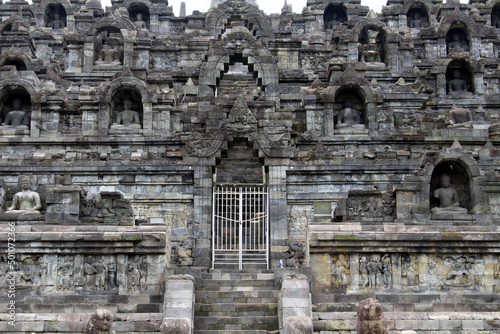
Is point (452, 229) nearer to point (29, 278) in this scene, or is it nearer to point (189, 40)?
point (29, 278)

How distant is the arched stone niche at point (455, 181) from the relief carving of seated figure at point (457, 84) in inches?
479

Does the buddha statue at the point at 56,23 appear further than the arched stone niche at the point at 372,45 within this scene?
Yes

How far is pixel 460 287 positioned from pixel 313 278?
3806mm

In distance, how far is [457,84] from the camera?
117 feet

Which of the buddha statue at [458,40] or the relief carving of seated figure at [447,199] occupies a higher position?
the buddha statue at [458,40]

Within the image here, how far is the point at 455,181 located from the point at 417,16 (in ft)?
74.0

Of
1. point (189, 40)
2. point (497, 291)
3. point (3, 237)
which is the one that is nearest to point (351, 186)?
point (497, 291)

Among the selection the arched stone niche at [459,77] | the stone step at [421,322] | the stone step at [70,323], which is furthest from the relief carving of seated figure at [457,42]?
the stone step at [70,323]

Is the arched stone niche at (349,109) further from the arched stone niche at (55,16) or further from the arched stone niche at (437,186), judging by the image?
the arched stone niche at (55,16)

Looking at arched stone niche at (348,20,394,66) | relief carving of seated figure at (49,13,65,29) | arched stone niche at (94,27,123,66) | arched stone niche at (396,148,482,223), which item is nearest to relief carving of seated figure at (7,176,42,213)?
arched stone niche at (396,148,482,223)

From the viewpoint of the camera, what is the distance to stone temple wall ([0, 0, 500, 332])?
21.5 metres

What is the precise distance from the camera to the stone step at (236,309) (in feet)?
68.6

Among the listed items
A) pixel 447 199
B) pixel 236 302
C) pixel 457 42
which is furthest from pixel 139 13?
pixel 236 302

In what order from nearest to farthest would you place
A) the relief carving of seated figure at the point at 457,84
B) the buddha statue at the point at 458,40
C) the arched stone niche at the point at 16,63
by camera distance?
1. the arched stone niche at the point at 16,63
2. the relief carving of seated figure at the point at 457,84
3. the buddha statue at the point at 458,40
